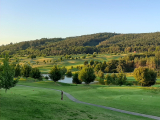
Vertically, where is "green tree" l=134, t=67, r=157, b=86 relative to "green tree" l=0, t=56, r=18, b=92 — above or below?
below

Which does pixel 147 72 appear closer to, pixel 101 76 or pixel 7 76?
pixel 101 76

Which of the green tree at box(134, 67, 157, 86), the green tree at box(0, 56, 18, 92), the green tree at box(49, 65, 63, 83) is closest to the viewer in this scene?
the green tree at box(0, 56, 18, 92)

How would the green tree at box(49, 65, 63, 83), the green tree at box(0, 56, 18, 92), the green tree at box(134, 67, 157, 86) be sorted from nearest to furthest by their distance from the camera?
the green tree at box(0, 56, 18, 92) → the green tree at box(49, 65, 63, 83) → the green tree at box(134, 67, 157, 86)

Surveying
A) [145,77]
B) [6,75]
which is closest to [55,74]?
[145,77]

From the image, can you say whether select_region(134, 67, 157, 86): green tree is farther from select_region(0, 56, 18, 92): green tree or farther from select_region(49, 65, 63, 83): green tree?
select_region(0, 56, 18, 92): green tree

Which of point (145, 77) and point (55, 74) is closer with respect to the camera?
point (55, 74)

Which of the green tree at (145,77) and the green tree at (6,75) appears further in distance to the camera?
the green tree at (145,77)

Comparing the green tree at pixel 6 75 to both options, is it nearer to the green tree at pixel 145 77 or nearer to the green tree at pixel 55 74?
the green tree at pixel 55 74

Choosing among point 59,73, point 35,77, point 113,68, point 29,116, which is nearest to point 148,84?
point 59,73

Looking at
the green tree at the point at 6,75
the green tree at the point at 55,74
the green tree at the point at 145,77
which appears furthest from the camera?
the green tree at the point at 145,77

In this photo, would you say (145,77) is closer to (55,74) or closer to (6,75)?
(55,74)

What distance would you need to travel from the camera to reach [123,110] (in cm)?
2008

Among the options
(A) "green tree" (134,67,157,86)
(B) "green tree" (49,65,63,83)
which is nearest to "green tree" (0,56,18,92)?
(B) "green tree" (49,65,63,83)

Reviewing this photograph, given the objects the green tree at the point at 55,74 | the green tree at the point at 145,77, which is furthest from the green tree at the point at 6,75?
the green tree at the point at 145,77
